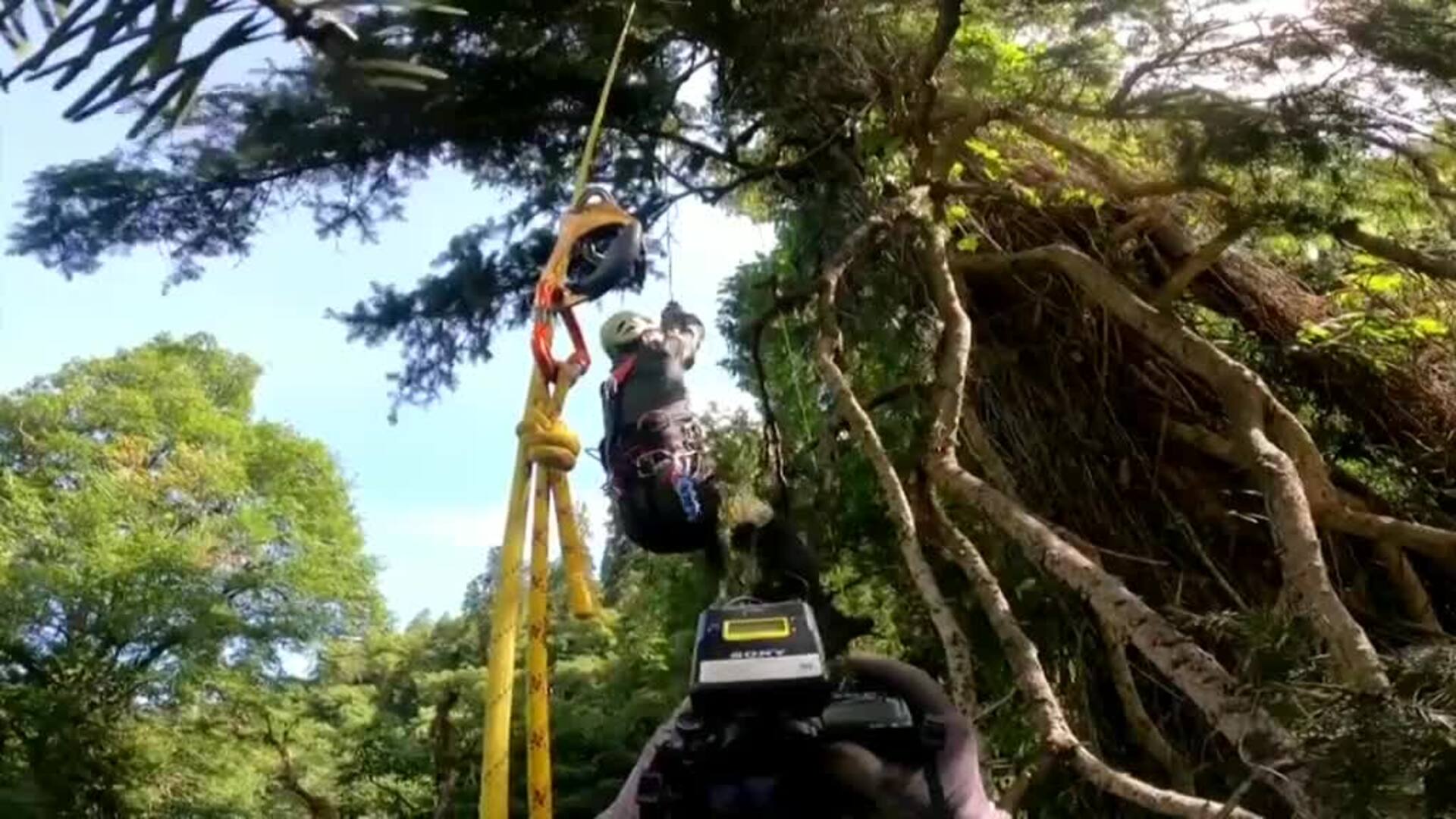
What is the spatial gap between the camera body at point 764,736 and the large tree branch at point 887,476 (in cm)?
55

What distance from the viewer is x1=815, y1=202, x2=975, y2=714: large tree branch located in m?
2.10

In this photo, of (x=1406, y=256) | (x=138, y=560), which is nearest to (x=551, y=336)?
(x=1406, y=256)

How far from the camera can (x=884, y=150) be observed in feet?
10.9

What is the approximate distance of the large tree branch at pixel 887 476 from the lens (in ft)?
6.89

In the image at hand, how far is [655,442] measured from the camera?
2021 millimetres

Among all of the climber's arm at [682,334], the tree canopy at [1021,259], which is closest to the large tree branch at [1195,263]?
the tree canopy at [1021,259]

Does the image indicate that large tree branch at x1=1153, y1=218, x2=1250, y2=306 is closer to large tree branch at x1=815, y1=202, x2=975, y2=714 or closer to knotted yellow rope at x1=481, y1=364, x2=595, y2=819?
large tree branch at x1=815, y1=202, x2=975, y2=714

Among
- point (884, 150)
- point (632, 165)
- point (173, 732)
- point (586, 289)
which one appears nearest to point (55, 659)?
point (173, 732)

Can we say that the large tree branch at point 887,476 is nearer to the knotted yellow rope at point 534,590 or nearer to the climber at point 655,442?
the climber at point 655,442

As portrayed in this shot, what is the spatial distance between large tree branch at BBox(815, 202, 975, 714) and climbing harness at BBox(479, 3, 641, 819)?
2.02 feet

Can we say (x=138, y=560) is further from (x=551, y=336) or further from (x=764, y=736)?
(x=764, y=736)

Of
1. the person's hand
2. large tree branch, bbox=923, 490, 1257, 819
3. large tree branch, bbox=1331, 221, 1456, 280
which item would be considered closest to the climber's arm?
large tree branch, bbox=923, 490, 1257, 819

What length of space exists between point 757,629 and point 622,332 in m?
0.93

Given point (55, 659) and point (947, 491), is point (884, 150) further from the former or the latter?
point (55, 659)
